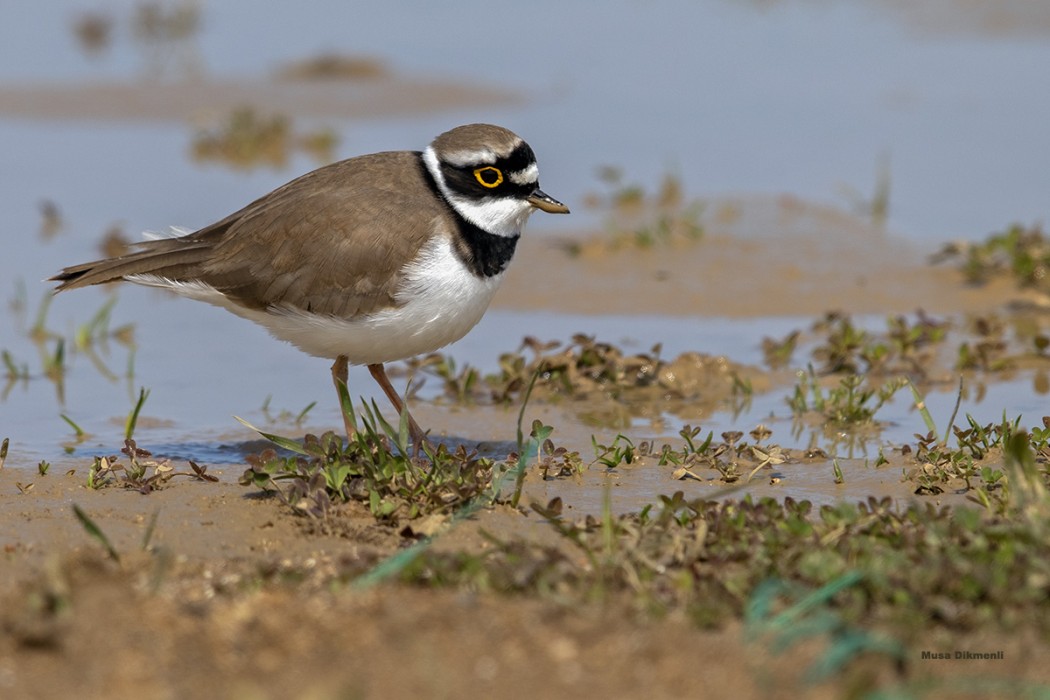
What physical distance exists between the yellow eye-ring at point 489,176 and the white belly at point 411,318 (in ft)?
1.42

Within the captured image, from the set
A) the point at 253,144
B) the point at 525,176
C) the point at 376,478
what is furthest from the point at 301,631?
the point at 253,144

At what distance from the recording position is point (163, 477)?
6.70 m

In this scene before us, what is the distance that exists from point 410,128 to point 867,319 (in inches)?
254

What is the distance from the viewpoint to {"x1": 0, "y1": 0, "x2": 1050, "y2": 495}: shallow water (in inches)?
349

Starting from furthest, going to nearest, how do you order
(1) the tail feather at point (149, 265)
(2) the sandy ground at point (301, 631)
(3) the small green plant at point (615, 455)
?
(1) the tail feather at point (149, 265), (3) the small green plant at point (615, 455), (2) the sandy ground at point (301, 631)

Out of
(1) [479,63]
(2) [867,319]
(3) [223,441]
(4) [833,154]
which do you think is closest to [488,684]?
(3) [223,441]

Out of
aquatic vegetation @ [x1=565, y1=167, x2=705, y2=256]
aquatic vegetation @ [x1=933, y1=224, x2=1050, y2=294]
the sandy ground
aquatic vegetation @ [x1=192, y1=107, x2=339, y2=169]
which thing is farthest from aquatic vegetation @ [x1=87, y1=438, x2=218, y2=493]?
aquatic vegetation @ [x1=192, y1=107, x2=339, y2=169]

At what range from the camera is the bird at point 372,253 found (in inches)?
276

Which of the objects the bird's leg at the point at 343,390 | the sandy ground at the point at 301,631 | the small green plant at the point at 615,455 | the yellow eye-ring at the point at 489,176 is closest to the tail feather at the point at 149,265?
the bird's leg at the point at 343,390

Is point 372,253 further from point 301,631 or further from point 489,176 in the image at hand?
point 301,631

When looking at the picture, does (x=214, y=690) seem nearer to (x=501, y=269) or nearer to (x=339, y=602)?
(x=339, y=602)

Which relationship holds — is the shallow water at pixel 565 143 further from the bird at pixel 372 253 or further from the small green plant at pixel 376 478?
the small green plant at pixel 376 478

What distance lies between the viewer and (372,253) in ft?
22.9

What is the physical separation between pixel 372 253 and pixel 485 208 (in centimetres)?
62
